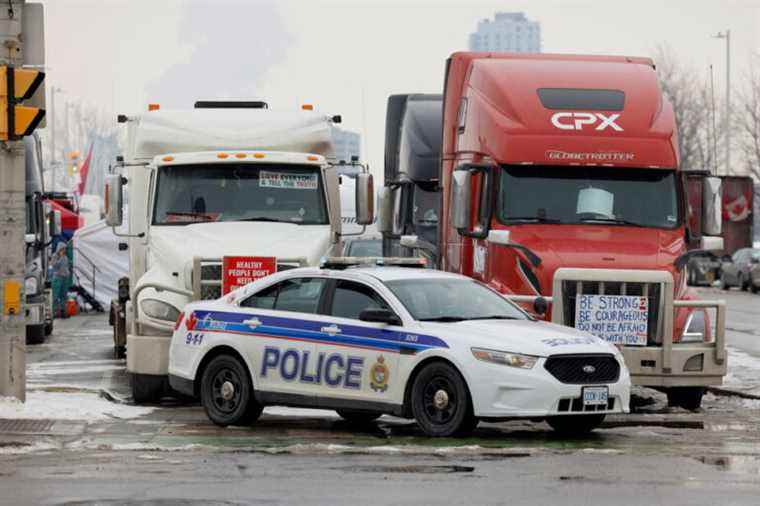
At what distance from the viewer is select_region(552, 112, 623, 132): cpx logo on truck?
18625 mm

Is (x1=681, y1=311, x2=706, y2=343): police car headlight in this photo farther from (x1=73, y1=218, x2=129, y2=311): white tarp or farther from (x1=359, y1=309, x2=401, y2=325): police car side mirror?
(x1=73, y1=218, x2=129, y2=311): white tarp

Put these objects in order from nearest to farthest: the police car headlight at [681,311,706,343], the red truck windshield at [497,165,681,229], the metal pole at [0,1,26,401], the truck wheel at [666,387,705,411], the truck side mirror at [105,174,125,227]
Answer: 1. the metal pole at [0,1,26,401]
2. the police car headlight at [681,311,706,343]
3. the truck wheel at [666,387,705,411]
4. the red truck windshield at [497,165,681,229]
5. the truck side mirror at [105,174,125,227]

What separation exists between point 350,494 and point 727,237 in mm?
11127

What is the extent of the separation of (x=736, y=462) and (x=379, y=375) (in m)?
3.45

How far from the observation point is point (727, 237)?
21.1 metres

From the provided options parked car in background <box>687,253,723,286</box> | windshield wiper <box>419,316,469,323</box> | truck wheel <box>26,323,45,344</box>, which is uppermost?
windshield wiper <box>419,316,469,323</box>

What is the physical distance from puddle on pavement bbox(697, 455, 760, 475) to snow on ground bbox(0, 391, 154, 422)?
621 cm

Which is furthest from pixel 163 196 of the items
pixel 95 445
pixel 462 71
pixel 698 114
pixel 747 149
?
pixel 698 114

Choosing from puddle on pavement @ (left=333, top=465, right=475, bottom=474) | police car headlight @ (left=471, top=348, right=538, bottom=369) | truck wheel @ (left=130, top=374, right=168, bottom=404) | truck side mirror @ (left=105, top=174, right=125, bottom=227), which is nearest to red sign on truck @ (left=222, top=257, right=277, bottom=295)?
truck wheel @ (left=130, top=374, right=168, bottom=404)

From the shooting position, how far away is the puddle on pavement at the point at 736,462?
12.5 m

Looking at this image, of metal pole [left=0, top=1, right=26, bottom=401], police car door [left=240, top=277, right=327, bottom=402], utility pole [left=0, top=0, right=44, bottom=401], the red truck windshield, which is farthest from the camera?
the red truck windshield

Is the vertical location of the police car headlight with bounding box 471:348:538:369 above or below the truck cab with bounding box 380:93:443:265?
below

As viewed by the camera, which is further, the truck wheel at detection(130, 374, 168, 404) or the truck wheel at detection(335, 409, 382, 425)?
the truck wheel at detection(130, 374, 168, 404)

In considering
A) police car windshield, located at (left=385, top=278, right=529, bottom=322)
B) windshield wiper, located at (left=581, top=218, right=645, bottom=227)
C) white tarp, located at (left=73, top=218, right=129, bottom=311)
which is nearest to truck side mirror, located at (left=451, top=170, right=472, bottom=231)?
windshield wiper, located at (left=581, top=218, right=645, bottom=227)
